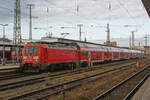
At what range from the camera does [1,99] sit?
31.9 feet

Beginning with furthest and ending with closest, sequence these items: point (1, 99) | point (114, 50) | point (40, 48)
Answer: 1. point (114, 50)
2. point (40, 48)
3. point (1, 99)

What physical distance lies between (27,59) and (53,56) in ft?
9.95

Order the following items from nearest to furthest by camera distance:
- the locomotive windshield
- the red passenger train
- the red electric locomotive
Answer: the red electric locomotive < the red passenger train < the locomotive windshield

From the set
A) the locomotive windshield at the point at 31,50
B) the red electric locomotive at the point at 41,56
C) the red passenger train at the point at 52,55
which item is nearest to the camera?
the red electric locomotive at the point at 41,56

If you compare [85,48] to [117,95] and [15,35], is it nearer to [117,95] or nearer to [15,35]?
[15,35]

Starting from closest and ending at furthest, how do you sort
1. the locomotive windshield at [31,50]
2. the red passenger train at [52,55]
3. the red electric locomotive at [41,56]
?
the red electric locomotive at [41,56] → the red passenger train at [52,55] → the locomotive windshield at [31,50]

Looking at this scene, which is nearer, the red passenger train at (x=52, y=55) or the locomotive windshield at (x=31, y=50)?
the red passenger train at (x=52, y=55)

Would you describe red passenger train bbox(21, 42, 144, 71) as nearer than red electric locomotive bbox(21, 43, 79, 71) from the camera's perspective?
No

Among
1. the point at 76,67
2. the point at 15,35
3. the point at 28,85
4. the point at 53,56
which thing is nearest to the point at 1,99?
the point at 28,85

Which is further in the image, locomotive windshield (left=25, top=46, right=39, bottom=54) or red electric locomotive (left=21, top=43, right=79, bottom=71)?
locomotive windshield (left=25, top=46, right=39, bottom=54)

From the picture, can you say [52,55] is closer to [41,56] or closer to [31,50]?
[41,56]

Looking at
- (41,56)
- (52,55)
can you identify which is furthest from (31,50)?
(52,55)

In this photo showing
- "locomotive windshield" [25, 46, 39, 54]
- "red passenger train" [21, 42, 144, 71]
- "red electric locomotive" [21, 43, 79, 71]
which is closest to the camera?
"red electric locomotive" [21, 43, 79, 71]

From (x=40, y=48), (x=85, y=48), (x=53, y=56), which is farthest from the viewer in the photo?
(x=85, y=48)
